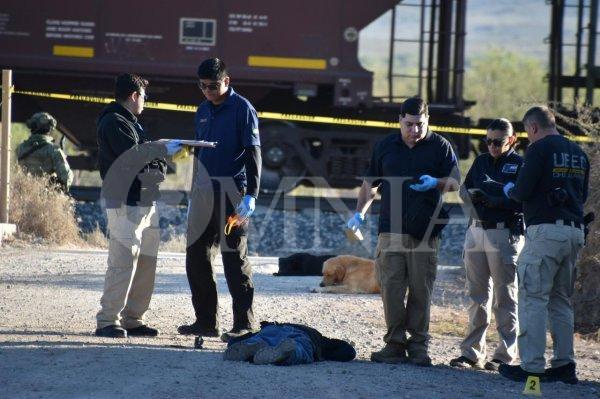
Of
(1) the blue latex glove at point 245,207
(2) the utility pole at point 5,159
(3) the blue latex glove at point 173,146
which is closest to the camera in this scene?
(1) the blue latex glove at point 245,207

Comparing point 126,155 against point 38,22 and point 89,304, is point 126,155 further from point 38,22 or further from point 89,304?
point 38,22

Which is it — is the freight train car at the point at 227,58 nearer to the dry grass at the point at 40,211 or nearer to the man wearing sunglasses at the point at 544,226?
the dry grass at the point at 40,211

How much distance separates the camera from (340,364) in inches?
290

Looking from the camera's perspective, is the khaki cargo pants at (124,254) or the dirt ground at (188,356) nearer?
the dirt ground at (188,356)

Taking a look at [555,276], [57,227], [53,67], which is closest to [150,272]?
[555,276]

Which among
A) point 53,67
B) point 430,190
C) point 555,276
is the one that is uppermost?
point 53,67

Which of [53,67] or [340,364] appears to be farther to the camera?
[53,67]

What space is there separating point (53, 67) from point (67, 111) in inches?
29.4

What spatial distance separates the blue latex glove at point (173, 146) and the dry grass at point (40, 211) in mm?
6369

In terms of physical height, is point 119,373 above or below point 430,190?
below

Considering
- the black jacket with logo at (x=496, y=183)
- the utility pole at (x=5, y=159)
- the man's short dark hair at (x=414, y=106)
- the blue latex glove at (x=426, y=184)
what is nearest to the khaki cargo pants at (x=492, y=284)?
the black jacket with logo at (x=496, y=183)

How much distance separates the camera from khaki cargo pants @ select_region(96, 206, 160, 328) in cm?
795

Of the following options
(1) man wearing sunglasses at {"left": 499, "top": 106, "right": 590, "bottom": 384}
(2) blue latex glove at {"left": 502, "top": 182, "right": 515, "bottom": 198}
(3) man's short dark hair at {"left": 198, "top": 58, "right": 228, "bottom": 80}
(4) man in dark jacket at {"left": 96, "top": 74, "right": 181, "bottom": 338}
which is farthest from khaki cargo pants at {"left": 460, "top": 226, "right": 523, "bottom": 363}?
(4) man in dark jacket at {"left": 96, "top": 74, "right": 181, "bottom": 338}

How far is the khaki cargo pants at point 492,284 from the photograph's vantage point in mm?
7703
